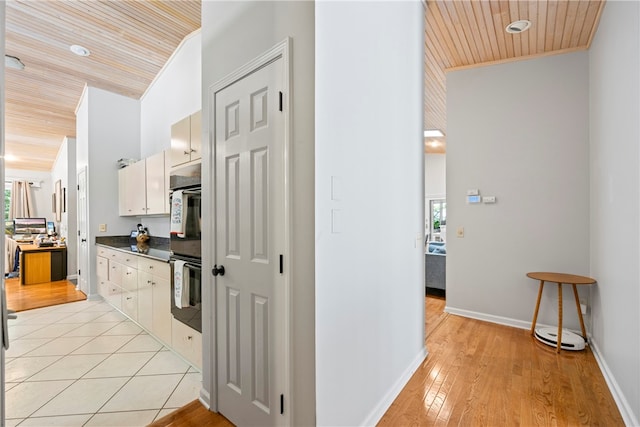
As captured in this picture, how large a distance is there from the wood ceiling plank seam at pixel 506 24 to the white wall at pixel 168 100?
120 inches

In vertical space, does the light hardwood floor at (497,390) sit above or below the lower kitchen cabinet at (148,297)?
below

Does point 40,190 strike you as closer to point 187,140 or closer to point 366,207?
point 187,140

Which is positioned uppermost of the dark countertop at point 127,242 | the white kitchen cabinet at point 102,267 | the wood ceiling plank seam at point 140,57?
the wood ceiling plank seam at point 140,57

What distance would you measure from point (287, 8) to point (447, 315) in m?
3.63

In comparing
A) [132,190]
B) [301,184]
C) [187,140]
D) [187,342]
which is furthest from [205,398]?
[132,190]

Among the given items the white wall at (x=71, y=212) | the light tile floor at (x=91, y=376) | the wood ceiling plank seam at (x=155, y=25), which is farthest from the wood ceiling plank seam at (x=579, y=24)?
the white wall at (x=71, y=212)

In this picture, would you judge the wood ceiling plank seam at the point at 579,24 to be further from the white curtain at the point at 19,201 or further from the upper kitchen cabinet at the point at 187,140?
the white curtain at the point at 19,201

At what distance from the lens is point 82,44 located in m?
3.64

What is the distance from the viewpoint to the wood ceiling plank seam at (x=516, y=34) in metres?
2.68

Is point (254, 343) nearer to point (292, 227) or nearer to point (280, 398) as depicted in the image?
point (280, 398)

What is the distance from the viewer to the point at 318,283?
143 cm

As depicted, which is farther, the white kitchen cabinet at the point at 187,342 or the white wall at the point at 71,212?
the white wall at the point at 71,212

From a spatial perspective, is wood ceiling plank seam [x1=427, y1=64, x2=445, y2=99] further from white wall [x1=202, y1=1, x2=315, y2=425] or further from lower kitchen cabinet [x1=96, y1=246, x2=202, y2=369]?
lower kitchen cabinet [x1=96, y1=246, x2=202, y2=369]

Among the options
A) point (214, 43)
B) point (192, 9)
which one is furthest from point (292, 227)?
point (192, 9)
